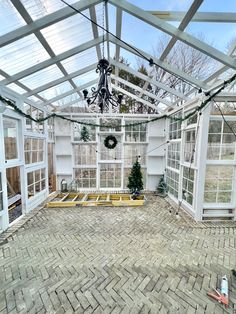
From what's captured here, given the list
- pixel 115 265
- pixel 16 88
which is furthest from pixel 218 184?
pixel 16 88

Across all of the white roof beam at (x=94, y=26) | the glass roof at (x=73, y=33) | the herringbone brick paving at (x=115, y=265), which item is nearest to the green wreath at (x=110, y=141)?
the glass roof at (x=73, y=33)

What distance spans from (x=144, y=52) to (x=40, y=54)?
2.60 m

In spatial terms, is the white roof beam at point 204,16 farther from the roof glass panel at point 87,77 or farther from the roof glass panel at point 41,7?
the roof glass panel at point 87,77

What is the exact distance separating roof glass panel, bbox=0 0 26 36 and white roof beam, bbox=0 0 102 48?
8cm

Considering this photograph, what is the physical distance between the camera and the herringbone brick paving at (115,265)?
7.95 ft

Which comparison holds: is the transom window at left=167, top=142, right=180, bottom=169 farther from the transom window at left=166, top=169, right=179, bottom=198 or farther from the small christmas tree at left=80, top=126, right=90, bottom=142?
the small christmas tree at left=80, top=126, right=90, bottom=142

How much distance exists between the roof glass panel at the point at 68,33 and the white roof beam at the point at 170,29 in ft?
2.94

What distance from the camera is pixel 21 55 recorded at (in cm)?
399

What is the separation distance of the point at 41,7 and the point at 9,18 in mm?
586

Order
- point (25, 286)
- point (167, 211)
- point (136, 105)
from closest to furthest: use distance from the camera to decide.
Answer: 1. point (25, 286)
2. point (167, 211)
3. point (136, 105)

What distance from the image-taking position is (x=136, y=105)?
33.8 ft

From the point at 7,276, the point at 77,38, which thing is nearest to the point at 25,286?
the point at 7,276

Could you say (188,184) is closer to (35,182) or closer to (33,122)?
(35,182)

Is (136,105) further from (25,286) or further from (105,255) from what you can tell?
(25,286)
